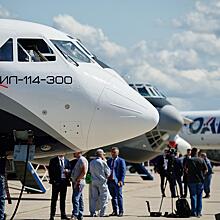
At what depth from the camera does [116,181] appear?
18.8m

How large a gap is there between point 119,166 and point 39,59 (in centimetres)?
502

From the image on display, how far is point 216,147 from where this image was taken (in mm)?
65438

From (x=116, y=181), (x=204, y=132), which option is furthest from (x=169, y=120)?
(x=204, y=132)

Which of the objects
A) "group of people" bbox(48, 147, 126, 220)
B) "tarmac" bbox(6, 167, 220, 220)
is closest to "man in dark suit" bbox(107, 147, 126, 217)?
"group of people" bbox(48, 147, 126, 220)

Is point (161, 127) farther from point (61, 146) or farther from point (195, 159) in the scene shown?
point (61, 146)

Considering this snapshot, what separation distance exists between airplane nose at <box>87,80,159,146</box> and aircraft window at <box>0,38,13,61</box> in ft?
6.80

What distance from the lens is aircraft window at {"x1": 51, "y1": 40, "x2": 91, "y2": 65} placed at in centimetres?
1506

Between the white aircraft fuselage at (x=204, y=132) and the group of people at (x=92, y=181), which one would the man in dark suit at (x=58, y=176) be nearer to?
the group of people at (x=92, y=181)

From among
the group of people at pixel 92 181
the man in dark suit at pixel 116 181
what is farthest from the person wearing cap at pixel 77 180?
the man in dark suit at pixel 116 181

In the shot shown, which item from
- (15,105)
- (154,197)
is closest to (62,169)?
(15,105)

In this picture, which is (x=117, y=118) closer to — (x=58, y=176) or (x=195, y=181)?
(x=58, y=176)

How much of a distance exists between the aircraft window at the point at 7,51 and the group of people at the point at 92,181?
9.29 ft

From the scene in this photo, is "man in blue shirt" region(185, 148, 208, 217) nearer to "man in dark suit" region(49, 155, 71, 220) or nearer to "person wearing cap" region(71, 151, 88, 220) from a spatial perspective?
"person wearing cap" region(71, 151, 88, 220)

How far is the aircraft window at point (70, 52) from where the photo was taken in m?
15.1
